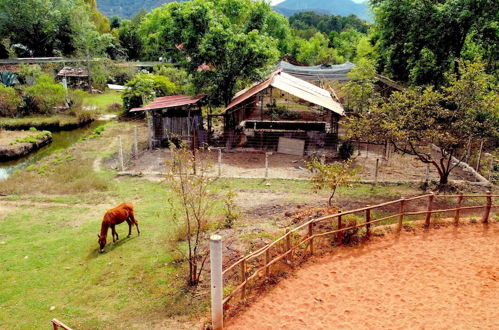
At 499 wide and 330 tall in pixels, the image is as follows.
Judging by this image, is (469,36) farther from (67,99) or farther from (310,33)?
(310,33)

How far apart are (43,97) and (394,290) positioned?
28.5 metres

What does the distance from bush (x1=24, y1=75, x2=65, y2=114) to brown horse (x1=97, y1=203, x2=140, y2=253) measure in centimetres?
2201

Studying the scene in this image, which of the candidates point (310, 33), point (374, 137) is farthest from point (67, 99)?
point (310, 33)

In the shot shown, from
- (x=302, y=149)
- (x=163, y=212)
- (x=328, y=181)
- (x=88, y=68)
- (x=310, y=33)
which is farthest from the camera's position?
(x=310, y=33)

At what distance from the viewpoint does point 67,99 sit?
3047cm

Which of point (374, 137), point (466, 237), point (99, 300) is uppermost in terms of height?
point (374, 137)

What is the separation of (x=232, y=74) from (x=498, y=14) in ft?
46.9

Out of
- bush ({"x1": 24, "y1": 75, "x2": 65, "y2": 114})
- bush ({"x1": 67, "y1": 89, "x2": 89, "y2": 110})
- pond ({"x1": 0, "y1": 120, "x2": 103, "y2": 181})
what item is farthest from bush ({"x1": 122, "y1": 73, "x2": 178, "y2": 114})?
bush ({"x1": 24, "y1": 75, "x2": 65, "y2": 114})

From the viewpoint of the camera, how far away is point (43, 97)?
28594mm

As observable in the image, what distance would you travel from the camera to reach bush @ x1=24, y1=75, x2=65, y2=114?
28.6 metres

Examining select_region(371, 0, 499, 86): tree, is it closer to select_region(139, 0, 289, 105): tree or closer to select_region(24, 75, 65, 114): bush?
select_region(139, 0, 289, 105): tree

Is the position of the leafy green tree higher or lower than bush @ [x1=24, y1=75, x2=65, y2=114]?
higher

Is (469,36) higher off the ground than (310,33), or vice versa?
(310,33)

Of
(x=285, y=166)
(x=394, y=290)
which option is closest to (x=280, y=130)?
(x=285, y=166)
